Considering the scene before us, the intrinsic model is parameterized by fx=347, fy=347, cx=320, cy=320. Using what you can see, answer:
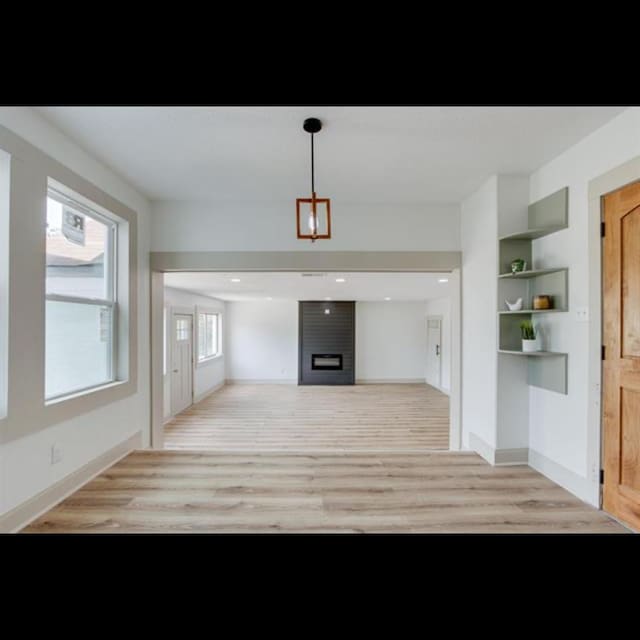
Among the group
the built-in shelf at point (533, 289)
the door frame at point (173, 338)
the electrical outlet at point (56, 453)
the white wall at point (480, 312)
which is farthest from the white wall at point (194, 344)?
the built-in shelf at point (533, 289)

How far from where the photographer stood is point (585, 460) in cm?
231

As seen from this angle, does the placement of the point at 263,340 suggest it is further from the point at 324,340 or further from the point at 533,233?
the point at 533,233

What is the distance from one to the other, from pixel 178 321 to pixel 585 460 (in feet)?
22.1

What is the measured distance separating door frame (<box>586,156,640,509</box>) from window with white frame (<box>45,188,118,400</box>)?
352 centimetres

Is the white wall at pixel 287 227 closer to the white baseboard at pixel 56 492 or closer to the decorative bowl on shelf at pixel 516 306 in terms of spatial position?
the decorative bowl on shelf at pixel 516 306

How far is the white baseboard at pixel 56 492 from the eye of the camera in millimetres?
1880

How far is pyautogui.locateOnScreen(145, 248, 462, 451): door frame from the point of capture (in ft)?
11.2

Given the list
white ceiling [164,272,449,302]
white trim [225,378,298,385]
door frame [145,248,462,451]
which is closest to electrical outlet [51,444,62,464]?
door frame [145,248,462,451]

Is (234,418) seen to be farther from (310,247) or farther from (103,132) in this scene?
(103,132)

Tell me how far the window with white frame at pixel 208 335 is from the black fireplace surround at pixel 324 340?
237 cm

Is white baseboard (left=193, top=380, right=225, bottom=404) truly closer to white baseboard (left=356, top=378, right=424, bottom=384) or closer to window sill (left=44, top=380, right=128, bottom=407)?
white baseboard (left=356, top=378, right=424, bottom=384)

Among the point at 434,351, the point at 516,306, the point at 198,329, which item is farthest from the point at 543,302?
the point at 434,351
